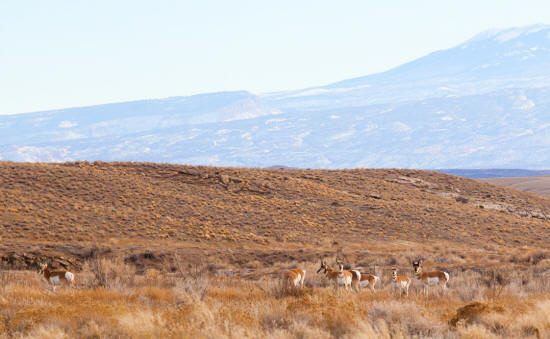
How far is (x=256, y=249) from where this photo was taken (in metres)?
36.2

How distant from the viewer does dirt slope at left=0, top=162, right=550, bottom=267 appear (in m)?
35.0

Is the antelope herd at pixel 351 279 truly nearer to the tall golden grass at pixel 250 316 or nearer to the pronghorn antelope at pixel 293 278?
the pronghorn antelope at pixel 293 278

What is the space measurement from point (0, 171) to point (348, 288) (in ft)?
129

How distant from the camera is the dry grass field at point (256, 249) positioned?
12.9m

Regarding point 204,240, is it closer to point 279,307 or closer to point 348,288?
point 348,288

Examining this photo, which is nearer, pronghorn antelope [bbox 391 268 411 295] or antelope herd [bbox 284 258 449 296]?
antelope herd [bbox 284 258 449 296]

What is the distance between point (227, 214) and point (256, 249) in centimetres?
976

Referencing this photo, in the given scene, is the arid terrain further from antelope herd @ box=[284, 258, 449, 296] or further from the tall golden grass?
the tall golden grass

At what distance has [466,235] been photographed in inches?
1810

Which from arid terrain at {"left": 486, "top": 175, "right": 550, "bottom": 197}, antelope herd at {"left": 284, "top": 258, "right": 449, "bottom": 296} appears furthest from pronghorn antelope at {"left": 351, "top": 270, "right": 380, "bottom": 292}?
arid terrain at {"left": 486, "top": 175, "right": 550, "bottom": 197}

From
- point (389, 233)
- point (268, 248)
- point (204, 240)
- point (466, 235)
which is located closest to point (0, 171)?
point (204, 240)

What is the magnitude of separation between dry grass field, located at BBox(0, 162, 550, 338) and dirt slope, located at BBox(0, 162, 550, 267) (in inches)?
6.4

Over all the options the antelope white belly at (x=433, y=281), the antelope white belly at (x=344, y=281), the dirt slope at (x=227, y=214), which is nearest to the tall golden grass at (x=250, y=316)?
the antelope white belly at (x=344, y=281)

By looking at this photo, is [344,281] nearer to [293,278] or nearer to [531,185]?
[293,278]
